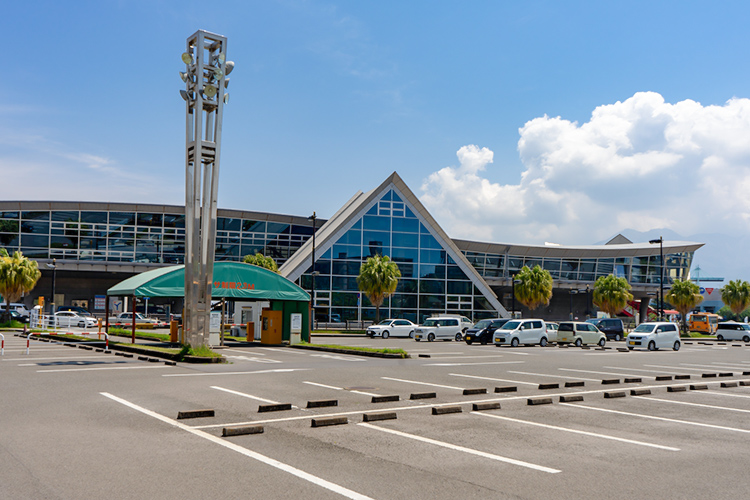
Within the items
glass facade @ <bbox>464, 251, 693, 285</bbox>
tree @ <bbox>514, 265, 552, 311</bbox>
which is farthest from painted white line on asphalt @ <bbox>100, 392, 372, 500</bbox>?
glass facade @ <bbox>464, 251, 693, 285</bbox>

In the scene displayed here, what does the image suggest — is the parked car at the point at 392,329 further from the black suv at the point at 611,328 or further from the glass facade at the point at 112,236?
the glass facade at the point at 112,236

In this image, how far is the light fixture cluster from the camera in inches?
873

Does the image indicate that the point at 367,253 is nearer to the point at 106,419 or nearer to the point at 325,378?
the point at 325,378

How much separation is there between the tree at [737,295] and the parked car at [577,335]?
3603cm

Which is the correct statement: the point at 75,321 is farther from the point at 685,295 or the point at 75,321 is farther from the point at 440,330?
the point at 685,295

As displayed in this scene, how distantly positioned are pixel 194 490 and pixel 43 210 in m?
65.7

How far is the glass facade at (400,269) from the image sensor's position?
55.9 metres

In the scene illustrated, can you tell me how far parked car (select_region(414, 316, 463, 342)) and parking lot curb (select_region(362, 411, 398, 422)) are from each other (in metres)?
33.9

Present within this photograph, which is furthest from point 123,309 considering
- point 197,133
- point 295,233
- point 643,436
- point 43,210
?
point 643,436

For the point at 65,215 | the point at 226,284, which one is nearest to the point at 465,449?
the point at 226,284

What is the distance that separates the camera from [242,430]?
9.09 meters

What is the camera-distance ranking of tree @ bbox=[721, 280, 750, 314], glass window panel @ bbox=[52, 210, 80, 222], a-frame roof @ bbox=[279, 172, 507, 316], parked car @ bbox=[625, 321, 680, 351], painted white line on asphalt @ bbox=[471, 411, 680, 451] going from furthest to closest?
1. tree @ bbox=[721, 280, 750, 314]
2. glass window panel @ bbox=[52, 210, 80, 222]
3. a-frame roof @ bbox=[279, 172, 507, 316]
4. parked car @ bbox=[625, 321, 680, 351]
5. painted white line on asphalt @ bbox=[471, 411, 680, 451]

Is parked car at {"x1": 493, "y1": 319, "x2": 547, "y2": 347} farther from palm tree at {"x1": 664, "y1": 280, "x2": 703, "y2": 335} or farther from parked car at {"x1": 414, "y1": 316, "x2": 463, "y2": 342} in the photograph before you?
palm tree at {"x1": 664, "y1": 280, "x2": 703, "y2": 335}

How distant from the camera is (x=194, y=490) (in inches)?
248
